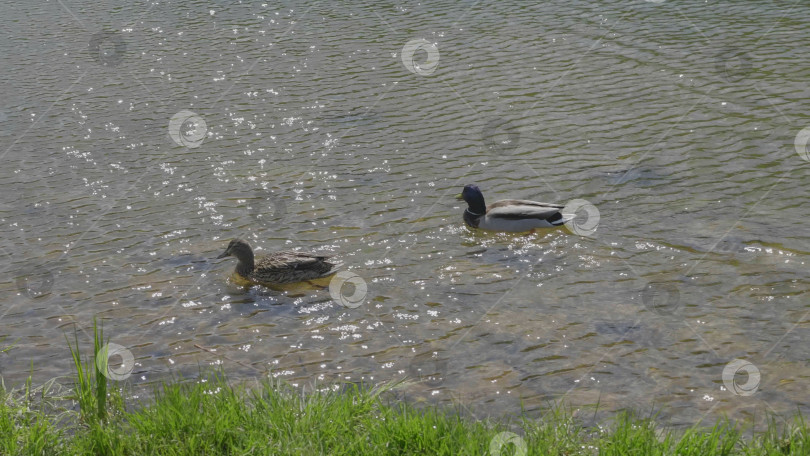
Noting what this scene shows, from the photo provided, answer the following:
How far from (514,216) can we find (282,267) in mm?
2464

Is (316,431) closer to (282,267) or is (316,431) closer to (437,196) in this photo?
(282,267)

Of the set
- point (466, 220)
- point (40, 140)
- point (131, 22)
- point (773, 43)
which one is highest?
point (131, 22)

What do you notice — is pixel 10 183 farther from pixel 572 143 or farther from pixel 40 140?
pixel 572 143

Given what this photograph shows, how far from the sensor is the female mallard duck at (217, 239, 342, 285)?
26.4 feet

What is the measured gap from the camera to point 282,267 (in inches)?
317

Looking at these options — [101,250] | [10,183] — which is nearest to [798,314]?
[101,250]

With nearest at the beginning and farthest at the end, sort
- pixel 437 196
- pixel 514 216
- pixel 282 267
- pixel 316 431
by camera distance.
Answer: pixel 316 431
pixel 282 267
pixel 514 216
pixel 437 196

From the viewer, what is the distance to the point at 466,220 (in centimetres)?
918

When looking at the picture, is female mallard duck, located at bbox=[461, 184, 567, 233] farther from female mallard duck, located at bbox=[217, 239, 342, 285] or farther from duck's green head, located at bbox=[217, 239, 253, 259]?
duck's green head, located at bbox=[217, 239, 253, 259]

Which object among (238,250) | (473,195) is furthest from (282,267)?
(473,195)

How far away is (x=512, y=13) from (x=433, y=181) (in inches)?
286

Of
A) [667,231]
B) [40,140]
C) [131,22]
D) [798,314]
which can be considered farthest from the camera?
[131,22]

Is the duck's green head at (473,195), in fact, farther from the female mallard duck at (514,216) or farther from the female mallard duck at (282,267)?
the female mallard duck at (282,267)

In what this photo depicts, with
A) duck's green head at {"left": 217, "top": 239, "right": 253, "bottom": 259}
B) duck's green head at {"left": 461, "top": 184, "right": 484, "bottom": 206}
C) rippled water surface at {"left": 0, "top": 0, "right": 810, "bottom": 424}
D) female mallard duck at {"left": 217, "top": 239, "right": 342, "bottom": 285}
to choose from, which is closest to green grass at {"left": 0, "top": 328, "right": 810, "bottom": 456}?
rippled water surface at {"left": 0, "top": 0, "right": 810, "bottom": 424}
